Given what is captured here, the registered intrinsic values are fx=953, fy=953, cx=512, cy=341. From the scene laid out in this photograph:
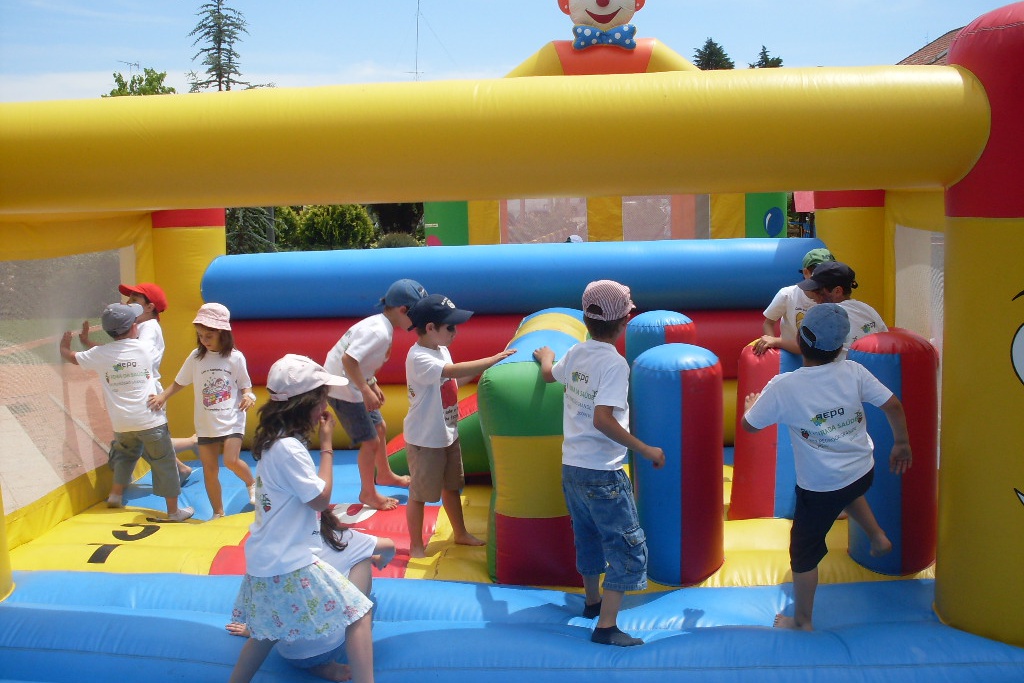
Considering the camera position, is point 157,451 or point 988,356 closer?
point 988,356

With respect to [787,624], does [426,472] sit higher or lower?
higher

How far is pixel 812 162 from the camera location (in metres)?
2.71

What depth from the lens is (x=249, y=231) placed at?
1533 cm

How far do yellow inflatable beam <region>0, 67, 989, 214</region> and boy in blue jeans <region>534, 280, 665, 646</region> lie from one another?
388 mm

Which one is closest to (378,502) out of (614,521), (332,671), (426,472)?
(426,472)

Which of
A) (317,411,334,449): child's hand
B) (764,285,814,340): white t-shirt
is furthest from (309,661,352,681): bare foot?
(764,285,814,340): white t-shirt

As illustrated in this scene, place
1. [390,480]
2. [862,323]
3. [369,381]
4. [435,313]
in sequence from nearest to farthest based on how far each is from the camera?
[435,313]
[862,323]
[369,381]
[390,480]

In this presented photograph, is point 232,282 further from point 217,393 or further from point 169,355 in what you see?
point 217,393

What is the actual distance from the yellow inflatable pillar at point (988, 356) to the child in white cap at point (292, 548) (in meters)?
1.70

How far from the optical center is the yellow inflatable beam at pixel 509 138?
2.65m

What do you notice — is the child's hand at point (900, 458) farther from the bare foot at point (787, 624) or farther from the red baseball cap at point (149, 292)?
the red baseball cap at point (149, 292)

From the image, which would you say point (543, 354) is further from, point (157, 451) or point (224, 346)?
point (157, 451)

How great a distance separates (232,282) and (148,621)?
272 centimetres

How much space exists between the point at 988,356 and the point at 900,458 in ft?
1.33
